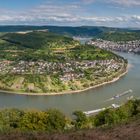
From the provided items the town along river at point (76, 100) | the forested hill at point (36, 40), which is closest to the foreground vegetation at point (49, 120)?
the town along river at point (76, 100)

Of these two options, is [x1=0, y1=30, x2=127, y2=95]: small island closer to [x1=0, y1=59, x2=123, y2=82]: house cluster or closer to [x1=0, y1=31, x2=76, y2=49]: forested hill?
[x1=0, y1=59, x2=123, y2=82]: house cluster

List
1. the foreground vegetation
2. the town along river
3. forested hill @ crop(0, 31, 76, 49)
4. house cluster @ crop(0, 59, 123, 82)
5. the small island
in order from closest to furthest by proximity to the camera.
Result: the foreground vegetation
the town along river
the small island
house cluster @ crop(0, 59, 123, 82)
forested hill @ crop(0, 31, 76, 49)

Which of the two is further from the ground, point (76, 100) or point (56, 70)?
point (56, 70)

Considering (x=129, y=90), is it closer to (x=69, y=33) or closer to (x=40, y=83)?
(x=40, y=83)

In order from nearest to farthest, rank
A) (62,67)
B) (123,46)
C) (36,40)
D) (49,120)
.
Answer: (49,120) → (62,67) → (36,40) → (123,46)

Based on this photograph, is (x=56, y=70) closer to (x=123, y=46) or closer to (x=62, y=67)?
(x=62, y=67)

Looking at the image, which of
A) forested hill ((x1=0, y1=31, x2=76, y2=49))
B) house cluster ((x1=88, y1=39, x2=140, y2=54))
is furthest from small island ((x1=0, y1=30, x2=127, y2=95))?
house cluster ((x1=88, y1=39, x2=140, y2=54))

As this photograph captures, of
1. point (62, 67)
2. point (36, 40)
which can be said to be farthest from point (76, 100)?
point (36, 40)
